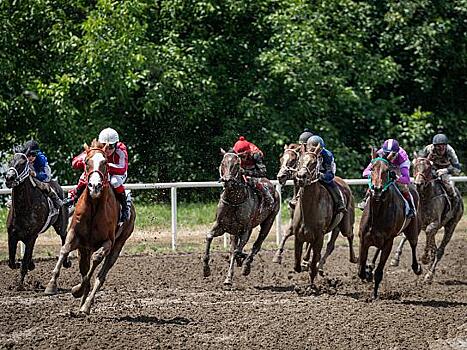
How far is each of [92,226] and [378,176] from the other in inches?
150

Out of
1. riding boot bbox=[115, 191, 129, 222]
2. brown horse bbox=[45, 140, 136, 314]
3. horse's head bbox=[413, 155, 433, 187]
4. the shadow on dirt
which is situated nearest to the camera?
brown horse bbox=[45, 140, 136, 314]

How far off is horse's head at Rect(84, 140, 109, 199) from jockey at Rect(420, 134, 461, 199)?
7214 millimetres

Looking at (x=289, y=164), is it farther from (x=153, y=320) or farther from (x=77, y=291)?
(x=77, y=291)

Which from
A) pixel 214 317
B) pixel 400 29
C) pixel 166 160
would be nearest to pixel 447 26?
pixel 400 29

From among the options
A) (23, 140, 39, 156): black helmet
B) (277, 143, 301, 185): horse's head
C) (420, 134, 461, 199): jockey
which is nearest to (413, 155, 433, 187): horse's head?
(420, 134, 461, 199): jockey

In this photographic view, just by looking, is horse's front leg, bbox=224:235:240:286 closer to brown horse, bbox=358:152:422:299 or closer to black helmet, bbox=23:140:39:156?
brown horse, bbox=358:152:422:299

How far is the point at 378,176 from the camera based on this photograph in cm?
1226

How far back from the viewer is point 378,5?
1084 inches

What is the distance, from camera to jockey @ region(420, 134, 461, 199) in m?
16.1

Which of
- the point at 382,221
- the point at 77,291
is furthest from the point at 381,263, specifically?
the point at 77,291

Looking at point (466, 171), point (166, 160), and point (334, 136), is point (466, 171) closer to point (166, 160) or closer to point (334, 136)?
point (334, 136)

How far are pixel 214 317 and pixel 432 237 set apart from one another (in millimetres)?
6048

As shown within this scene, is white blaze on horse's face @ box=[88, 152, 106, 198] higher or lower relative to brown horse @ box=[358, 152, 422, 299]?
higher

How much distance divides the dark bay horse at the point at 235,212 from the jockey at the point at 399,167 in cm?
208
